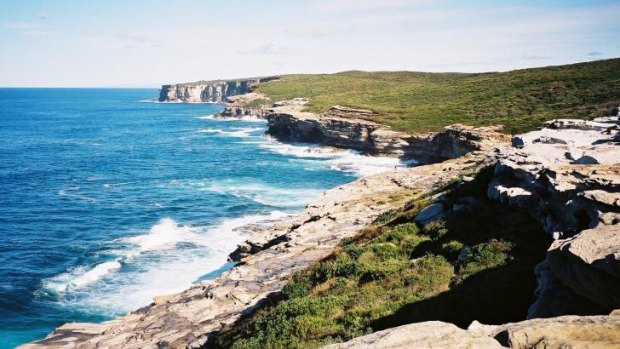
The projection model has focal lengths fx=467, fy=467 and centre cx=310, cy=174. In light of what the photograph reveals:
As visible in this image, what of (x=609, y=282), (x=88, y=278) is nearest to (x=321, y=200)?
(x=88, y=278)

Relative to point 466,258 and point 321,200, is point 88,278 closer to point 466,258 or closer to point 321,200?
point 321,200

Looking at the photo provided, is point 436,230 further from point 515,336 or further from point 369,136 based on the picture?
point 369,136

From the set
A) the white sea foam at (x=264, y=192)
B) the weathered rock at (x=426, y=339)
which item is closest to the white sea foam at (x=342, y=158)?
the white sea foam at (x=264, y=192)

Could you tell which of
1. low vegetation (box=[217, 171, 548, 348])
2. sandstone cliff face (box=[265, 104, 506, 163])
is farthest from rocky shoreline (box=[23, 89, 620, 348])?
sandstone cliff face (box=[265, 104, 506, 163])

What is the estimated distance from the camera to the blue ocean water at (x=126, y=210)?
33750 millimetres

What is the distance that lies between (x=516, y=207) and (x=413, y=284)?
6042 millimetres

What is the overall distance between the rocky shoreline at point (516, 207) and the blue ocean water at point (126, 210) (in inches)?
261

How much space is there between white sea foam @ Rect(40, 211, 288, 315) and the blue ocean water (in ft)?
0.30

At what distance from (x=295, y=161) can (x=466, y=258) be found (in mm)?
66304

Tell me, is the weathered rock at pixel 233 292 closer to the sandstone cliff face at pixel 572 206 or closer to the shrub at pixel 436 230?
the shrub at pixel 436 230

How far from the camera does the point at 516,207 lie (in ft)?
62.5

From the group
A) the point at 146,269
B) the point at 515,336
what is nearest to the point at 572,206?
the point at 515,336

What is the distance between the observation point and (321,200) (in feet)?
133

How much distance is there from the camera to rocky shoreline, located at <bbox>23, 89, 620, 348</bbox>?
9203 mm
